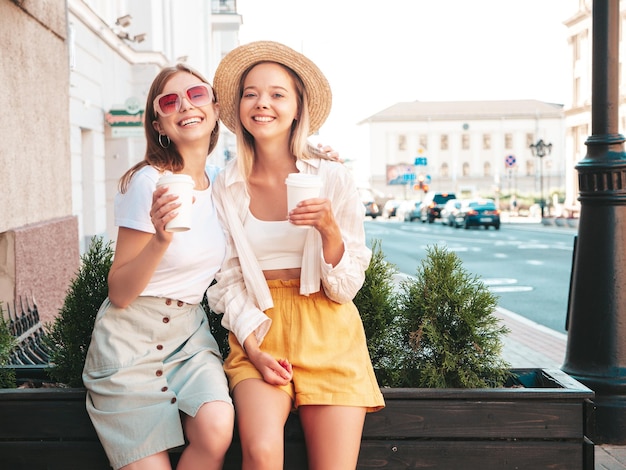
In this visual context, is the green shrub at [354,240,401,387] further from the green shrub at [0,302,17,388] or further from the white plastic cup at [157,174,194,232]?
the green shrub at [0,302,17,388]

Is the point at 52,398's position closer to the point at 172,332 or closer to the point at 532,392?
the point at 172,332

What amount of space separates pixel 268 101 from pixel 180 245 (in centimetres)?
64

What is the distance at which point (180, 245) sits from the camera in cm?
277

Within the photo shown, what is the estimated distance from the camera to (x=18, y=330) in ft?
14.0

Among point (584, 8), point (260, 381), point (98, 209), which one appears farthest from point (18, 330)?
point (584, 8)

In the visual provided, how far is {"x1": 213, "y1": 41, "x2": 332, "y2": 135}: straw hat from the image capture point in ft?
9.89

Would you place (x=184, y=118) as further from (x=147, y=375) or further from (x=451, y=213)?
(x=451, y=213)

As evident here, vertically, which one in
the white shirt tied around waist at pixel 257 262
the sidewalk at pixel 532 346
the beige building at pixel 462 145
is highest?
the beige building at pixel 462 145

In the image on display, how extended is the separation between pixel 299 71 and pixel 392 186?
101m

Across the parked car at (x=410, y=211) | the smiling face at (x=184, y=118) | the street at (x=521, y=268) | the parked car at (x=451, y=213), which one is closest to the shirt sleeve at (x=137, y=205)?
the smiling face at (x=184, y=118)

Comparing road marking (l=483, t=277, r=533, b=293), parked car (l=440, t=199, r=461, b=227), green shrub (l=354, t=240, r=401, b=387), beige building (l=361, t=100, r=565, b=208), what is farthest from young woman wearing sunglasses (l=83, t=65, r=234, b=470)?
beige building (l=361, t=100, r=565, b=208)

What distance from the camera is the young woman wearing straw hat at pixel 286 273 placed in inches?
102

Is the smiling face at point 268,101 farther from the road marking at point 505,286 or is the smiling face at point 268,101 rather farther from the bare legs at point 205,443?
the road marking at point 505,286

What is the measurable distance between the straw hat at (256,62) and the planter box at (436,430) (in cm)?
118
